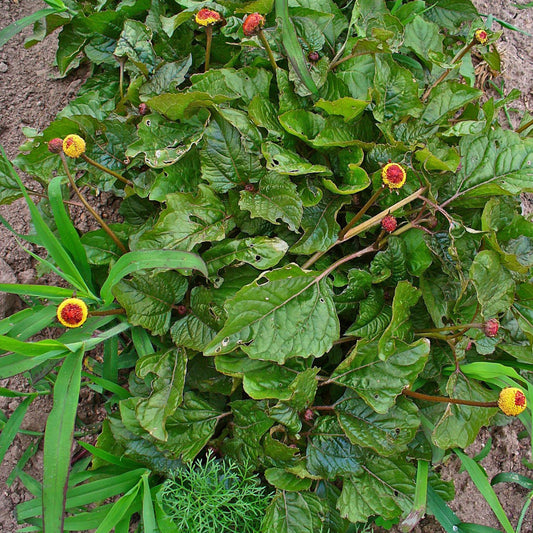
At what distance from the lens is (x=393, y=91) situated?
1.73 m

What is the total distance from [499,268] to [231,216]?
892mm

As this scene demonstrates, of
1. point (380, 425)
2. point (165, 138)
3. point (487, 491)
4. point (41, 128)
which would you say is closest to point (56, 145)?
point (165, 138)

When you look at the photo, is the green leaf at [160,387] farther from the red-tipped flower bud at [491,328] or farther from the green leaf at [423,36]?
the green leaf at [423,36]

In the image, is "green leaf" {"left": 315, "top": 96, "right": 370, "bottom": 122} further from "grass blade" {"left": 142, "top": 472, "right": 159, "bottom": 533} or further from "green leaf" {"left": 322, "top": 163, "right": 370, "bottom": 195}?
"grass blade" {"left": 142, "top": 472, "right": 159, "bottom": 533}

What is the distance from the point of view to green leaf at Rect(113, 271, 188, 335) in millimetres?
1576

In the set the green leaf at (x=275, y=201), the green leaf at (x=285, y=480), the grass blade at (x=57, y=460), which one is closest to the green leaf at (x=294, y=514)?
the green leaf at (x=285, y=480)

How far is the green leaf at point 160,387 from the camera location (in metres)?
1.46

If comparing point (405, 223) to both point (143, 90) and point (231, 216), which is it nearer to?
point (231, 216)

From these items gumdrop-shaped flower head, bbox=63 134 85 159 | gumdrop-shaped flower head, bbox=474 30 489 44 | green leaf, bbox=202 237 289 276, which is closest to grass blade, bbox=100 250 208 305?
green leaf, bbox=202 237 289 276

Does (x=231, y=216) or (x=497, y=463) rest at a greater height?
(x=231, y=216)

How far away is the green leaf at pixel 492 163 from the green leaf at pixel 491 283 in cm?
29

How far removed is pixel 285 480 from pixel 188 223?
2.84 feet

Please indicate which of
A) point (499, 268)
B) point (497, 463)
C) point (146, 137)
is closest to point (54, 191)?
point (146, 137)

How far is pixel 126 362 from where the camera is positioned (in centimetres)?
172
